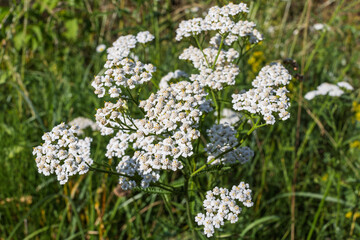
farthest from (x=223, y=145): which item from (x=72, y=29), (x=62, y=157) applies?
(x=72, y=29)

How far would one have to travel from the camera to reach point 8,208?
10.00 ft

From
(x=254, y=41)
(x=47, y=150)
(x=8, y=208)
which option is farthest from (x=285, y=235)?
(x=8, y=208)

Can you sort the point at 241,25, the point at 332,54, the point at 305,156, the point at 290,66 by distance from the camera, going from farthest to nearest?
the point at 332,54 < the point at 305,156 < the point at 290,66 < the point at 241,25

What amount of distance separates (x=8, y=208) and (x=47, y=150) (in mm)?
1556

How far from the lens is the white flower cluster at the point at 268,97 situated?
1928 millimetres

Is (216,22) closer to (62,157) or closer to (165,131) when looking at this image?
(165,131)

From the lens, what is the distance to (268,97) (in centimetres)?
198

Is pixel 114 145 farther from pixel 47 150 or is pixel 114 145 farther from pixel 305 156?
pixel 305 156

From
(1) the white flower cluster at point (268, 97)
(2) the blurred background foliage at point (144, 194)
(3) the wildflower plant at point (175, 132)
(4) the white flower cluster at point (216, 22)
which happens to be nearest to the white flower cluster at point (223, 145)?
(3) the wildflower plant at point (175, 132)

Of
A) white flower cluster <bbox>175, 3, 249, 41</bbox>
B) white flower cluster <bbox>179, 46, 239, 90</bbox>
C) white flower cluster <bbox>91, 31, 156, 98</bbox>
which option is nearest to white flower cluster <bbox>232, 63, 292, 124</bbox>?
white flower cluster <bbox>179, 46, 239, 90</bbox>

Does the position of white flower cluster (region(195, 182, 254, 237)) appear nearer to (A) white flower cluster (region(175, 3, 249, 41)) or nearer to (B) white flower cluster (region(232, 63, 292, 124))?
(B) white flower cluster (region(232, 63, 292, 124))

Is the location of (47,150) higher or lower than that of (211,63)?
lower

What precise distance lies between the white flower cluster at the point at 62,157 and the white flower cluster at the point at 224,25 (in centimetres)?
109

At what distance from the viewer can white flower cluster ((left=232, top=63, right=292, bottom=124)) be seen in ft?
6.32
